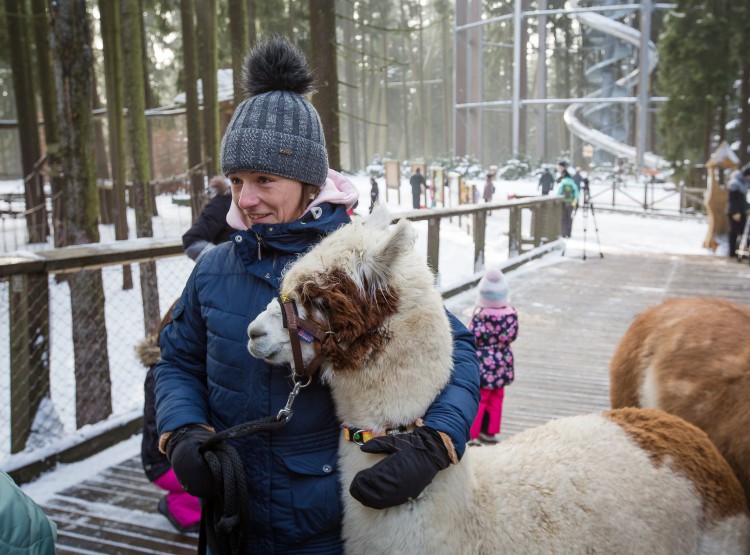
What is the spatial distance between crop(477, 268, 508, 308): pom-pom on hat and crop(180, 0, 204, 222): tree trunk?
1109 centimetres

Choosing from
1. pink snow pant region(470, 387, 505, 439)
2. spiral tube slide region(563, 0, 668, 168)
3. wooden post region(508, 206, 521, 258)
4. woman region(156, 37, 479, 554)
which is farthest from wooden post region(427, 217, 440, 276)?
spiral tube slide region(563, 0, 668, 168)

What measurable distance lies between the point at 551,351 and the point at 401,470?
554 cm

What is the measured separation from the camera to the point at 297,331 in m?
1.52

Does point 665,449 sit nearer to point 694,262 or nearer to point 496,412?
point 496,412

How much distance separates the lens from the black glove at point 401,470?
1489 millimetres

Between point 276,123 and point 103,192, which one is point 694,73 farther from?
point 276,123

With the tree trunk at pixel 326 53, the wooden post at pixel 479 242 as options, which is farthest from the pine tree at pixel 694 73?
the tree trunk at pixel 326 53

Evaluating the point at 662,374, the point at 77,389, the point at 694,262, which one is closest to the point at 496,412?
the point at 662,374

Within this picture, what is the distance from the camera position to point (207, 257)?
1.77 metres

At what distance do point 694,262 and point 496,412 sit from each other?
9.92 meters

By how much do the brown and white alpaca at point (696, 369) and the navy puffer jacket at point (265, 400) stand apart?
1458 mm

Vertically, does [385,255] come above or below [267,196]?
below

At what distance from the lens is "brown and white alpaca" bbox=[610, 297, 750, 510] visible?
103 inches

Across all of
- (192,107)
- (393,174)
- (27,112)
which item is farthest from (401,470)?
(393,174)
